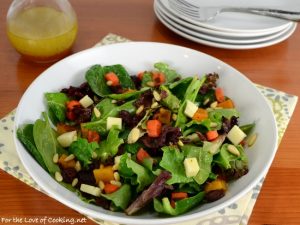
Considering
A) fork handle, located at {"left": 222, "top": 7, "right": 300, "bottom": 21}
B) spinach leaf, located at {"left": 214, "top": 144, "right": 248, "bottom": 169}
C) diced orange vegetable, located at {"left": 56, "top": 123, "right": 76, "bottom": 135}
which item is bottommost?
diced orange vegetable, located at {"left": 56, "top": 123, "right": 76, "bottom": 135}

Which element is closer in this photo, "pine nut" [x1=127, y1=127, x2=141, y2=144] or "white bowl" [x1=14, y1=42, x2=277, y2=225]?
"white bowl" [x1=14, y1=42, x2=277, y2=225]

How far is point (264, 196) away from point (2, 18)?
1.22m

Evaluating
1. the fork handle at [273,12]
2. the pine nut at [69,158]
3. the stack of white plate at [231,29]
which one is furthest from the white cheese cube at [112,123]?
the fork handle at [273,12]

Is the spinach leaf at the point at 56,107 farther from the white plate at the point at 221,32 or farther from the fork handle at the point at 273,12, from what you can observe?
the fork handle at the point at 273,12

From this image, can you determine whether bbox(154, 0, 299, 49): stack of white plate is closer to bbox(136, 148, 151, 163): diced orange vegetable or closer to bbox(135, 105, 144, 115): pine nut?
bbox(135, 105, 144, 115): pine nut

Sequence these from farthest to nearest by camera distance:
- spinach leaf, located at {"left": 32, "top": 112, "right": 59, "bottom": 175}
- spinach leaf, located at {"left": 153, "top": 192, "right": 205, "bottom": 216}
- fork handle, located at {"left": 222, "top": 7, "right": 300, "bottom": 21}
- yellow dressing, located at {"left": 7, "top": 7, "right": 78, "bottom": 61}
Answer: fork handle, located at {"left": 222, "top": 7, "right": 300, "bottom": 21}
yellow dressing, located at {"left": 7, "top": 7, "right": 78, "bottom": 61}
spinach leaf, located at {"left": 32, "top": 112, "right": 59, "bottom": 175}
spinach leaf, located at {"left": 153, "top": 192, "right": 205, "bottom": 216}

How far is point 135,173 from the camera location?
2.93ft

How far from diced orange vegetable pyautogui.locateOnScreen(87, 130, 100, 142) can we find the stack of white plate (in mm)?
651

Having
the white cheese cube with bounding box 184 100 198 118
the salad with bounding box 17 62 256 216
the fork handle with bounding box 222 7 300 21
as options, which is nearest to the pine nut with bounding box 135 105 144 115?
the salad with bounding box 17 62 256 216

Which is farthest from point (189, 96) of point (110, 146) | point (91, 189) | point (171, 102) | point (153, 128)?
point (91, 189)

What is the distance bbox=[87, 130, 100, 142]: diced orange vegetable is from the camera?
101 centimetres

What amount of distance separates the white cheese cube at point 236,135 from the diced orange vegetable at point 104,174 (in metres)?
0.31

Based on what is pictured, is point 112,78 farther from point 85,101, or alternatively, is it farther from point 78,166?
point 78,166

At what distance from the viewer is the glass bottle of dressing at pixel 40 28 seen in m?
1.34
